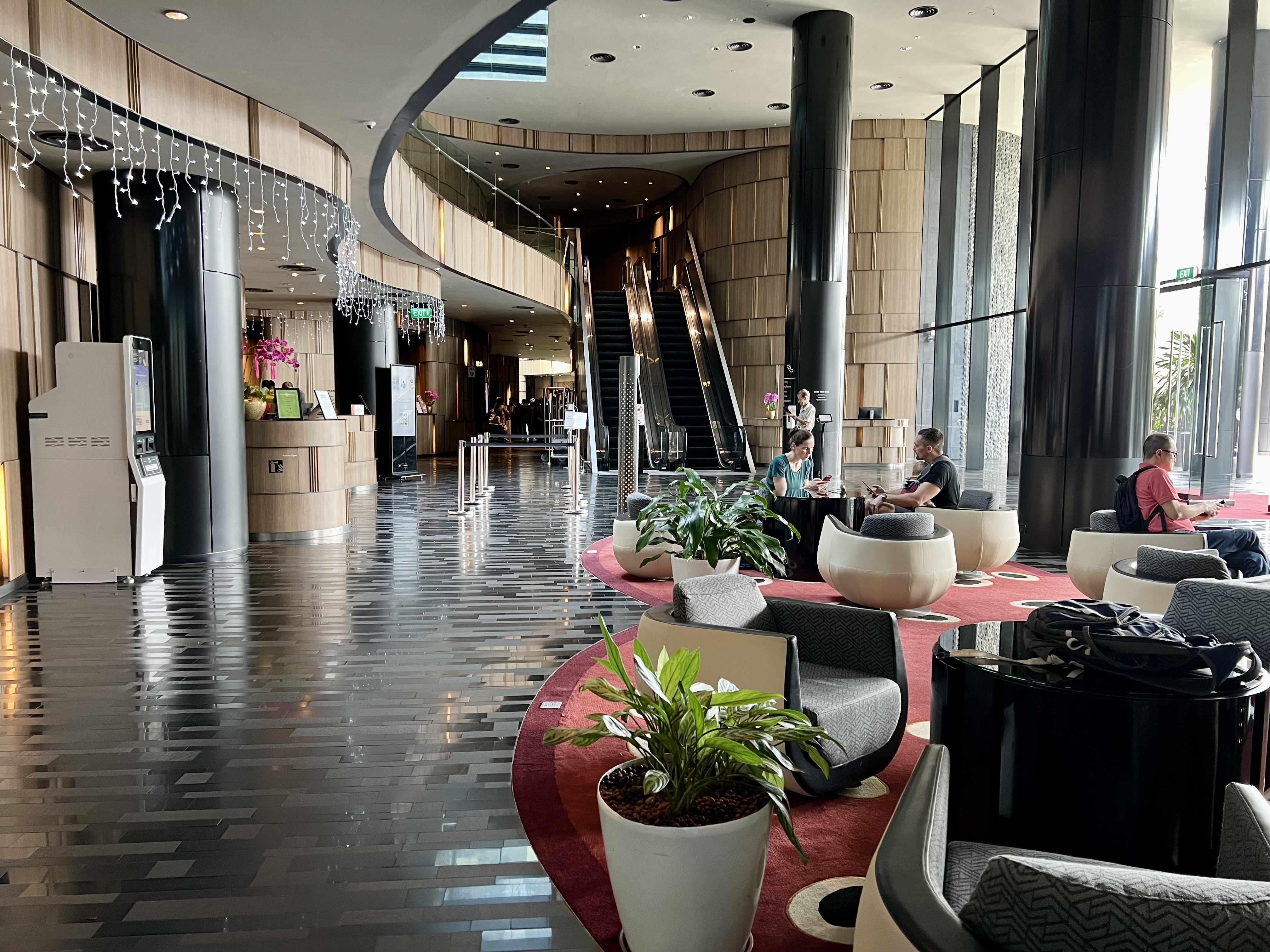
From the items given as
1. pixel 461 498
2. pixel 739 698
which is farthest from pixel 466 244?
pixel 739 698

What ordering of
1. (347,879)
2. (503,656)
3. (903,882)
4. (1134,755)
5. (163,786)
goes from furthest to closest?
(503,656), (163,786), (347,879), (1134,755), (903,882)

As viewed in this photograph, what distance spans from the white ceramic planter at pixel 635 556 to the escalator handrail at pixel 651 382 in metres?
8.45

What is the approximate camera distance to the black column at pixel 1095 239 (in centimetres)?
718

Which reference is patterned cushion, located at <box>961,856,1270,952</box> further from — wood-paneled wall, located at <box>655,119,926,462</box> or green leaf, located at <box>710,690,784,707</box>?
wood-paneled wall, located at <box>655,119,926,462</box>

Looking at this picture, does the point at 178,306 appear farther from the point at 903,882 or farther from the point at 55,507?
the point at 903,882

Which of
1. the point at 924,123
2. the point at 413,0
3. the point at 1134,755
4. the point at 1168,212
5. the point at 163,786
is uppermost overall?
the point at 924,123

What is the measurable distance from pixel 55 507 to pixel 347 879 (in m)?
5.51

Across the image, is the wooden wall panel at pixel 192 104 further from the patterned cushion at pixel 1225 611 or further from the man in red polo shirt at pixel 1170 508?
the man in red polo shirt at pixel 1170 508

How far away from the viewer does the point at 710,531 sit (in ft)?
16.3

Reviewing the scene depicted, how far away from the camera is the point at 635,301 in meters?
19.1

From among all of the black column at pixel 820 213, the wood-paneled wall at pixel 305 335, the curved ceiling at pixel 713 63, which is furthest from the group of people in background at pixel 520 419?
the black column at pixel 820 213

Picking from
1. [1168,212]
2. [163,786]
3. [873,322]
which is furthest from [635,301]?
[163,786]

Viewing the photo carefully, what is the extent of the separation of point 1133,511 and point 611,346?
44.2 ft

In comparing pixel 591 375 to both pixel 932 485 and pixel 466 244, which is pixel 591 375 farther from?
pixel 932 485
